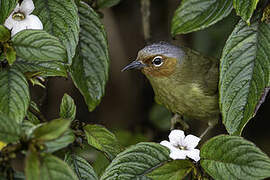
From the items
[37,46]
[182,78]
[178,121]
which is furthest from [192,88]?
[37,46]

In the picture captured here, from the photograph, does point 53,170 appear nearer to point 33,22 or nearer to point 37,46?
Result: point 37,46

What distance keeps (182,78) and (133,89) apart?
62.0 inches

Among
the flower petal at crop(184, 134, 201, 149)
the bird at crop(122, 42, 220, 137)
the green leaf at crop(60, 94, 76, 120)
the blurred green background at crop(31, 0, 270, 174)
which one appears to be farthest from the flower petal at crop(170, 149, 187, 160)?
the blurred green background at crop(31, 0, 270, 174)

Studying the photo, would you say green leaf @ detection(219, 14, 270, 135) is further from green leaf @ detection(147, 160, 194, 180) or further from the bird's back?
the bird's back

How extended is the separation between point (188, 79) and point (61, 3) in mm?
960

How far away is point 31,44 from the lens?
5.16ft

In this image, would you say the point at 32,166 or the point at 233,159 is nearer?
the point at 32,166

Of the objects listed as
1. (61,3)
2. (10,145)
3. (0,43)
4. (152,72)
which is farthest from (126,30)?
(10,145)

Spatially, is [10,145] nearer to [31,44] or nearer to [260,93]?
[31,44]

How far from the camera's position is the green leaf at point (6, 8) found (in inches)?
66.4

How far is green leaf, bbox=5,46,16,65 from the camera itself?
5.11ft

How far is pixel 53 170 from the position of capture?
49.0 inches

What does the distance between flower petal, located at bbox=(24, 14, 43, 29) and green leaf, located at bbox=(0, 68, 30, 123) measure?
8.3 inches

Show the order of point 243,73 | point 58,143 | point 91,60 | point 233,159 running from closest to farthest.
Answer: point 58,143, point 233,159, point 243,73, point 91,60
